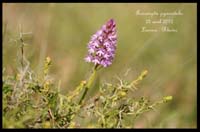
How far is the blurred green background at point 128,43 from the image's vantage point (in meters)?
5.42

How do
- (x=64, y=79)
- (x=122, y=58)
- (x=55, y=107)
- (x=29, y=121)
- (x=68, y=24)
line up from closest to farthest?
(x=29, y=121) → (x=55, y=107) → (x=64, y=79) → (x=122, y=58) → (x=68, y=24)

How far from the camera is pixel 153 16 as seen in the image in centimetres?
579

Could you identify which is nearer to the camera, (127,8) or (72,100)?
(72,100)

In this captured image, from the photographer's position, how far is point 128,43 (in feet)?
20.0

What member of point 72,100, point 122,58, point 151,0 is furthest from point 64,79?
point 72,100

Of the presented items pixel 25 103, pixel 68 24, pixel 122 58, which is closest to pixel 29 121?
pixel 25 103

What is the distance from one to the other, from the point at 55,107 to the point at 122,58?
3502mm

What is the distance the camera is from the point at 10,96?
231 centimetres

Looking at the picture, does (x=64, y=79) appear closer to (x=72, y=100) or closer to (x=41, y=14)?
(x=41, y=14)

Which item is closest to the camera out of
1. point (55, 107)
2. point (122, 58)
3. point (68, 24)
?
point (55, 107)

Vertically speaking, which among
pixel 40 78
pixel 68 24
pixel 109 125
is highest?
pixel 68 24

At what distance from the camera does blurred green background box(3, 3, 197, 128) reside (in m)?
5.42

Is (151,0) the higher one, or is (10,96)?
(151,0)

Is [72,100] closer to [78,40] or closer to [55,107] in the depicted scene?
[55,107]
